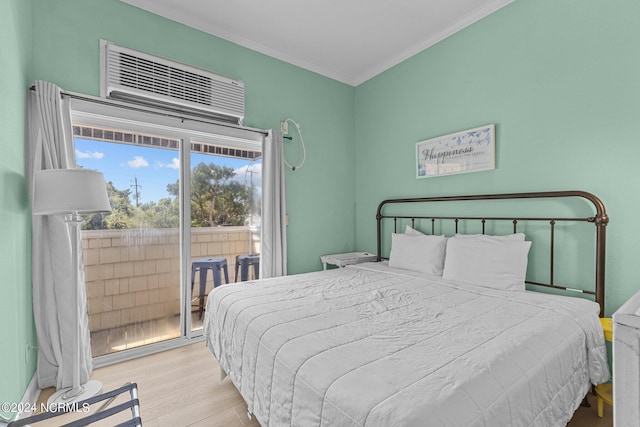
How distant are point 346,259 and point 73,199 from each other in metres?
→ 2.36

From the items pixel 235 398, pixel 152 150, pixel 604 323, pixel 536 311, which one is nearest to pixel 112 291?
pixel 152 150

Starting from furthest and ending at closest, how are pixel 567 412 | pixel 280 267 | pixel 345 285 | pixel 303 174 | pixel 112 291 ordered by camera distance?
1. pixel 303 174
2. pixel 280 267
3. pixel 112 291
4. pixel 345 285
5. pixel 567 412

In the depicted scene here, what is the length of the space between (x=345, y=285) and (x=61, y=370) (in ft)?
6.37

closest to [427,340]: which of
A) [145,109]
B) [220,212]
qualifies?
[220,212]

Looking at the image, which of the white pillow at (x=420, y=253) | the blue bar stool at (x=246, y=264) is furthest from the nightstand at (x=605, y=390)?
the blue bar stool at (x=246, y=264)

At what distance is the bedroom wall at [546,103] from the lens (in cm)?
178

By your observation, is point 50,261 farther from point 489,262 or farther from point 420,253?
point 489,262

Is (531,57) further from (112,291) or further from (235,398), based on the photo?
(112,291)

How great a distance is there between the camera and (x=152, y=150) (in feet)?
8.29

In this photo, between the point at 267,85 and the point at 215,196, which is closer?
the point at 215,196

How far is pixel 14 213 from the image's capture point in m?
1.66

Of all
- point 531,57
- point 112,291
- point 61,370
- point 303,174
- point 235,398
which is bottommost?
point 235,398

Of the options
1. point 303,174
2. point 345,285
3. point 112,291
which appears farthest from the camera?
point 303,174

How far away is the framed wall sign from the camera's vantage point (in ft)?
7.87
